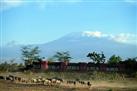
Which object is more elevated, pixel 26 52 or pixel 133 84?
pixel 26 52

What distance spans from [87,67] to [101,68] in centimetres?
150

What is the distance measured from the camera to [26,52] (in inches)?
2480

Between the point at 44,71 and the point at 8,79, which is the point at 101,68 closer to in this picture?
the point at 44,71

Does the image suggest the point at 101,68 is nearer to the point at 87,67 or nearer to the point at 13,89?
the point at 87,67

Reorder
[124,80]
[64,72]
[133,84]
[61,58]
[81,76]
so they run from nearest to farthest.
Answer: [133,84]
[124,80]
[81,76]
[64,72]
[61,58]

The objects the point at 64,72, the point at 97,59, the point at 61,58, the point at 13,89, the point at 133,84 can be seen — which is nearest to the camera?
the point at 13,89

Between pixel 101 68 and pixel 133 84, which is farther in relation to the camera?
pixel 101 68

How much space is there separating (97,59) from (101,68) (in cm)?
878

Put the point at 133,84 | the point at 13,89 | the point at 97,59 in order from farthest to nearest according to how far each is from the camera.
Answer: the point at 97,59
the point at 133,84
the point at 13,89

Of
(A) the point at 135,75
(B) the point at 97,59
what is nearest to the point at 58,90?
(A) the point at 135,75

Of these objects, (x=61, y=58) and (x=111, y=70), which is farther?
(x=61, y=58)

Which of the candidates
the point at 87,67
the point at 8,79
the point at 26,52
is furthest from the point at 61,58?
the point at 8,79

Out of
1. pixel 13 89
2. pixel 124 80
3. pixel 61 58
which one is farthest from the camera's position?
pixel 61 58

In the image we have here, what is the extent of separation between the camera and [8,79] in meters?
37.2
